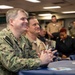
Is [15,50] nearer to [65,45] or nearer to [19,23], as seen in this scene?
[19,23]

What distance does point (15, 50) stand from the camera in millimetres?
1979

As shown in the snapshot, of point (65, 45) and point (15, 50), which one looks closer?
point (15, 50)

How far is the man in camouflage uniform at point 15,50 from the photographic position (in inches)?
72.3

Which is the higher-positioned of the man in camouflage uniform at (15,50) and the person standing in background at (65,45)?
the man in camouflage uniform at (15,50)

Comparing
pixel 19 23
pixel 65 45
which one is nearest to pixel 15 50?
pixel 19 23

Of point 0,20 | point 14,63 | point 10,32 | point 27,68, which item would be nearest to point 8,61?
point 14,63

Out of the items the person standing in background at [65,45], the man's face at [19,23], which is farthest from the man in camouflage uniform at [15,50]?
the person standing in background at [65,45]

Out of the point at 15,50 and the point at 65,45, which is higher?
the point at 15,50

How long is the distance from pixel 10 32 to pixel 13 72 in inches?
13.9

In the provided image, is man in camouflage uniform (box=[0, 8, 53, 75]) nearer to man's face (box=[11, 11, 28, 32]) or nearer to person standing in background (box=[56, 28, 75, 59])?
man's face (box=[11, 11, 28, 32])

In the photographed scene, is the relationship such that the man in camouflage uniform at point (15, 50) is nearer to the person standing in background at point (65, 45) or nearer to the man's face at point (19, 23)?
the man's face at point (19, 23)

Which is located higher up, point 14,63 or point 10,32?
point 10,32

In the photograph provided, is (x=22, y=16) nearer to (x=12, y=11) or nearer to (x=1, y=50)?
(x=12, y=11)

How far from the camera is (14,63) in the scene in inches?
71.5
